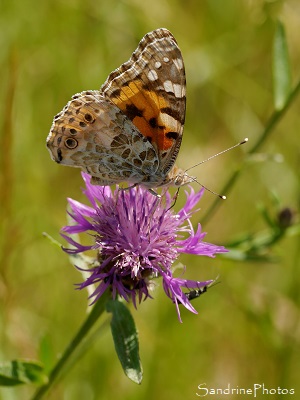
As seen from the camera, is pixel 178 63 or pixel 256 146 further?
pixel 256 146

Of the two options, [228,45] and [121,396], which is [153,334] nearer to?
[121,396]

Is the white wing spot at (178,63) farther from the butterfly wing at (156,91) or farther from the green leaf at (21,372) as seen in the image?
the green leaf at (21,372)

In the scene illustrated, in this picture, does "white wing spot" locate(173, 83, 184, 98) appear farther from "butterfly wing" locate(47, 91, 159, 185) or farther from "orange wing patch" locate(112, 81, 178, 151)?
"butterfly wing" locate(47, 91, 159, 185)

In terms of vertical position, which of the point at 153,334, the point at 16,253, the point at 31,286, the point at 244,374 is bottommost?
the point at 244,374

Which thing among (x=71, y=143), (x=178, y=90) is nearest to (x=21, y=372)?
(x=71, y=143)

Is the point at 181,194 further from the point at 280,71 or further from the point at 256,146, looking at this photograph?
the point at 280,71

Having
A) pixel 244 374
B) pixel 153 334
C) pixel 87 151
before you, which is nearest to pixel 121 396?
pixel 153 334
